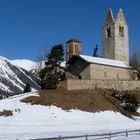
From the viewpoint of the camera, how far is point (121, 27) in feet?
350

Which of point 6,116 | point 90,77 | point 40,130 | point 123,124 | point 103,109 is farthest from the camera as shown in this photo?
point 90,77

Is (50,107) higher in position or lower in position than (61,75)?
lower

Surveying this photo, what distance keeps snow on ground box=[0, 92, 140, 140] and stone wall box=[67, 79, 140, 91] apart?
10.9 meters

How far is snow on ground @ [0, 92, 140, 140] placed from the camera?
150 feet

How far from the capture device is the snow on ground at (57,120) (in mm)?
45688

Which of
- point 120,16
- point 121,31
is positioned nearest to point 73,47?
point 121,31

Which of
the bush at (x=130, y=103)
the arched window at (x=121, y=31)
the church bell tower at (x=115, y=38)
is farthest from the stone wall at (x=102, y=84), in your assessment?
the arched window at (x=121, y=31)

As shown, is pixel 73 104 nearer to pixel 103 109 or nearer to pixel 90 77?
pixel 103 109

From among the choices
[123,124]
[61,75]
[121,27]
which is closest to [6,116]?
[123,124]

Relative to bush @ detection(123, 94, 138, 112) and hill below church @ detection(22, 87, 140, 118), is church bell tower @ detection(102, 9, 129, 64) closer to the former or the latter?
hill below church @ detection(22, 87, 140, 118)

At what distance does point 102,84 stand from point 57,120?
23.0 m

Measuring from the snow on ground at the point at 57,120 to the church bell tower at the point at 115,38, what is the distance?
4412 cm

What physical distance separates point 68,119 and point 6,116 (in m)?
8.52

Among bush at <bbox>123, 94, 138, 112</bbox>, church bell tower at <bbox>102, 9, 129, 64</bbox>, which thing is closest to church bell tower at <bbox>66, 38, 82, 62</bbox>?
church bell tower at <bbox>102, 9, 129, 64</bbox>
